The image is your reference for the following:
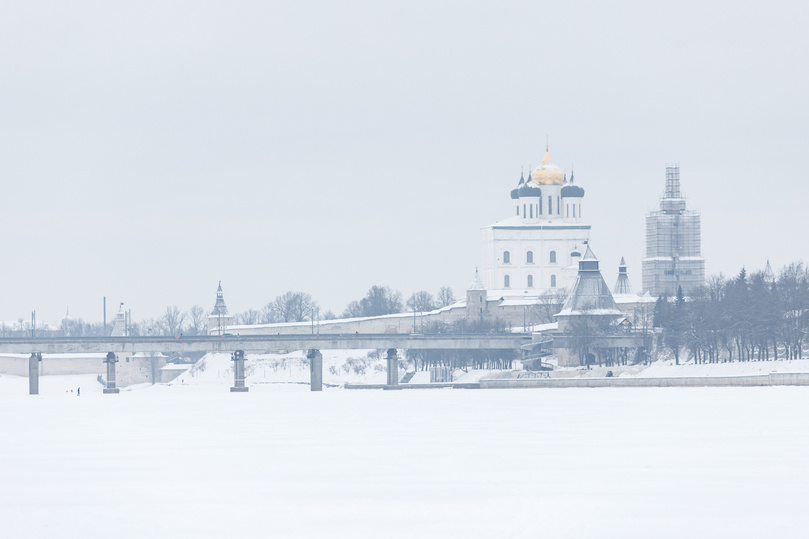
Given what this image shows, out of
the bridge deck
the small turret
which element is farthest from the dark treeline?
the small turret

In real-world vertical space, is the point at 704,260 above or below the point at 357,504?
above

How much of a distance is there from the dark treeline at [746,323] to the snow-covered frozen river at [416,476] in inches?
1469

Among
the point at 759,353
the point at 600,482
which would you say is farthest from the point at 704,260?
the point at 600,482

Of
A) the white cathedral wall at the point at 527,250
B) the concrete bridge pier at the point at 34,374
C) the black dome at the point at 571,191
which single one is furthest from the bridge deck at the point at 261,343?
the black dome at the point at 571,191

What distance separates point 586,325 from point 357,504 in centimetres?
8770

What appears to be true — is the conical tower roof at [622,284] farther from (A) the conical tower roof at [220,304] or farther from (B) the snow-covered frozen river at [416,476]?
(B) the snow-covered frozen river at [416,476]

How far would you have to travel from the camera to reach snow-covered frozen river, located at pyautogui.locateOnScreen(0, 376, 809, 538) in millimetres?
27203

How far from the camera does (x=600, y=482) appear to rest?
3209cm

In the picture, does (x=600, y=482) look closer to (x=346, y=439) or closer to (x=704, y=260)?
(x=346, y=439)

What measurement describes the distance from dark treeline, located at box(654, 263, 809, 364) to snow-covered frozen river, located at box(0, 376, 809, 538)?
3732cm

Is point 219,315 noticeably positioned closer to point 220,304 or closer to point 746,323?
point 220,304

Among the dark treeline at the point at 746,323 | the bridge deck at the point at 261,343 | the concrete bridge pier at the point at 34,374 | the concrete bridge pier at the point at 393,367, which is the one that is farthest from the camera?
the concrete bridge pier at the point at 393,367

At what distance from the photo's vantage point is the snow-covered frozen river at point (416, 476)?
27203 millimetres

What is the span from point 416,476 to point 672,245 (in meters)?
127
